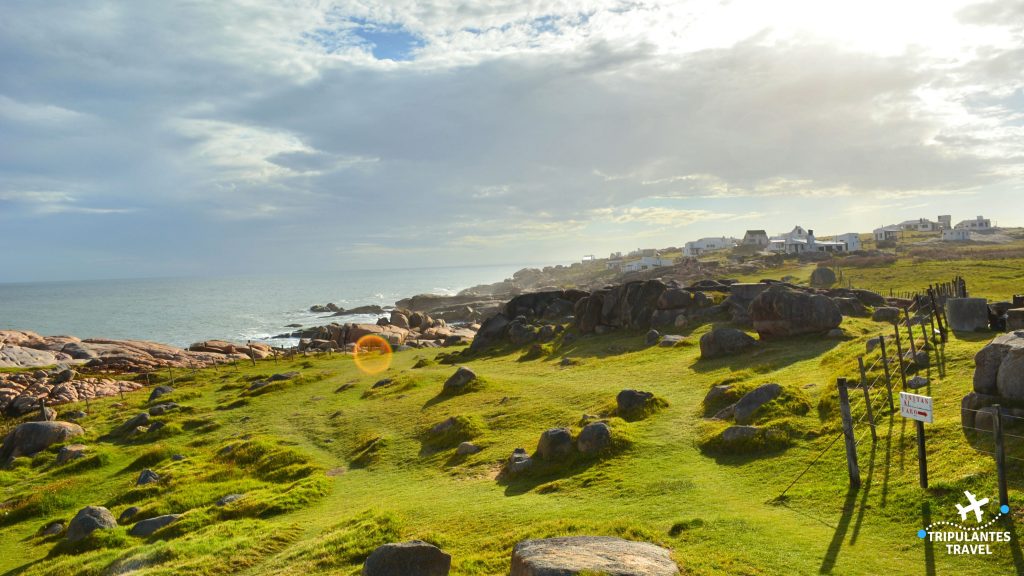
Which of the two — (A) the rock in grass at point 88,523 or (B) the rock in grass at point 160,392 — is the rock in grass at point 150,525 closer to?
(A) the rock in grass at point 88,523

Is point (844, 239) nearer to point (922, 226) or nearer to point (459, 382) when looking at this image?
point (922, 226)

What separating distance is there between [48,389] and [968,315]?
71.6 meters

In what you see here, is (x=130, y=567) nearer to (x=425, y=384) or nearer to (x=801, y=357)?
(x=425, y=384)

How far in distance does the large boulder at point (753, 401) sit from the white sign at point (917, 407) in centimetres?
848

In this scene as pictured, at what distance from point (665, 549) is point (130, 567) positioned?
16.3 metres

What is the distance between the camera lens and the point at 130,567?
60.8 feet

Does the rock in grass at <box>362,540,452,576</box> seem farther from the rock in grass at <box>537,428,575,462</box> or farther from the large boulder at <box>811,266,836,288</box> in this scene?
the large boulder at <box>811,266,836,288</box>

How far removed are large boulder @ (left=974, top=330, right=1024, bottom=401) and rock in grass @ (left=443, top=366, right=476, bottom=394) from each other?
92.3 ft

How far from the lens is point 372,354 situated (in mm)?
72750

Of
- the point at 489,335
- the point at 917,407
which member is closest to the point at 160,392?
the point at 489,335

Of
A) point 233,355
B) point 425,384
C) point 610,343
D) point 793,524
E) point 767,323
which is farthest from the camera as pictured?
point 233,355

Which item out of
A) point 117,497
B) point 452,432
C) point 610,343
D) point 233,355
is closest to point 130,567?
point 117,497

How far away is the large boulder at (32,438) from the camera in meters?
38.6

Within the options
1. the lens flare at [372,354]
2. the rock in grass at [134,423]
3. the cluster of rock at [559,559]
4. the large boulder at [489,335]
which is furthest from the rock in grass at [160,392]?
the cluster of rock at [559,559]
